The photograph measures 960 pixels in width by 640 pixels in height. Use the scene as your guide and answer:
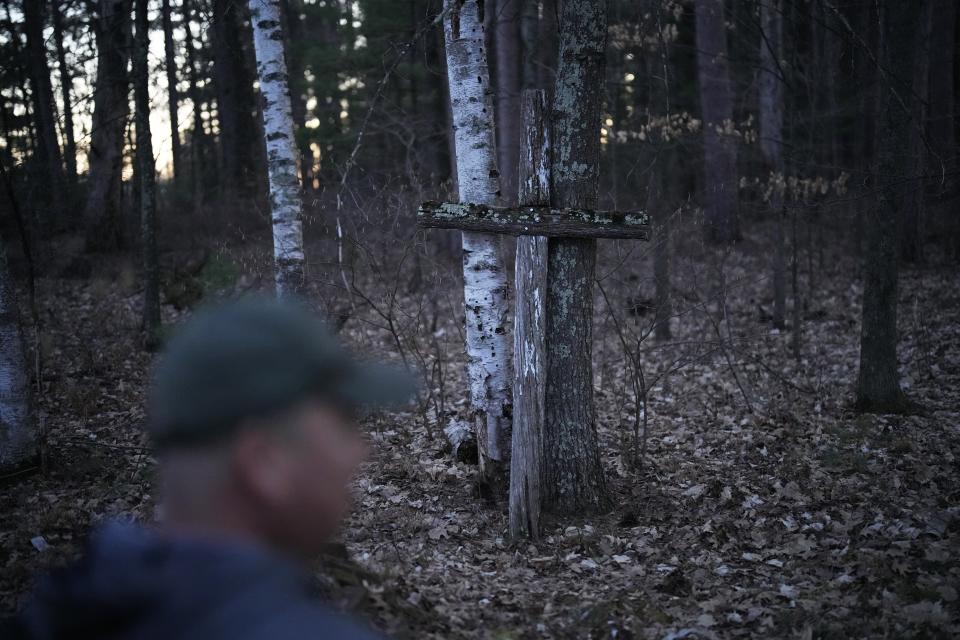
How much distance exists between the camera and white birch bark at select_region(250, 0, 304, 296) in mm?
8109

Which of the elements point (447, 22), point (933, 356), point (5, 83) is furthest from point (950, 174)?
point (5, 83)

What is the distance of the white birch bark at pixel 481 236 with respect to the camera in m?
6.08

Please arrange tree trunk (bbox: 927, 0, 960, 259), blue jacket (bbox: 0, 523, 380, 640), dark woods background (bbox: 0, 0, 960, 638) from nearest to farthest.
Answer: blue jacket (bbox: 0, 523, 380, 640) < dark woods background (bbox: 0, 0, 960, 638) < tree trunk (bbox: 927, 0, 960, 259)

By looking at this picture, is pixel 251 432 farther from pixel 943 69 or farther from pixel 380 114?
pixel 943 69

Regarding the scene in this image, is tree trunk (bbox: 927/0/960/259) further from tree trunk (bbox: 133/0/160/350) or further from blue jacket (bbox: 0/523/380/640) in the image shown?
blue jacket (bbox: 0/523/380/640)

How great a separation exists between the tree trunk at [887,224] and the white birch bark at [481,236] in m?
4.13

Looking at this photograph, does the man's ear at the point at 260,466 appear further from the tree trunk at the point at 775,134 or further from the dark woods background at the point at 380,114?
the tree trunk at the point at 775,134

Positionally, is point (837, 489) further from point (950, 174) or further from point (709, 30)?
point (709, 30)

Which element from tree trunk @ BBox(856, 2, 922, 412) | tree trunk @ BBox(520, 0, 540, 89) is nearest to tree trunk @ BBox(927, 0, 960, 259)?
tree trunk @ BBox(520, 0, 540, 89)

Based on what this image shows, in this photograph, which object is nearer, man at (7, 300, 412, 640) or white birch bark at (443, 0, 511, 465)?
man at (7, 300, 412, 640)

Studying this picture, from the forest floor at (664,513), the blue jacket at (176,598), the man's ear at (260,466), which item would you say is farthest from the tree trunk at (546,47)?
the blue jacket at (176,598)

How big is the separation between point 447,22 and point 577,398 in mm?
3462

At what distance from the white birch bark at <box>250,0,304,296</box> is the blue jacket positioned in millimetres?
7024

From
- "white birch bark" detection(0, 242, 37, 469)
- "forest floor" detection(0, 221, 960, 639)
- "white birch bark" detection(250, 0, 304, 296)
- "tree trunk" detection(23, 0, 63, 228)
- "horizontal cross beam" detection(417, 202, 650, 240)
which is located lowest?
"forest floor" detection(0, 221, 960, 639)
